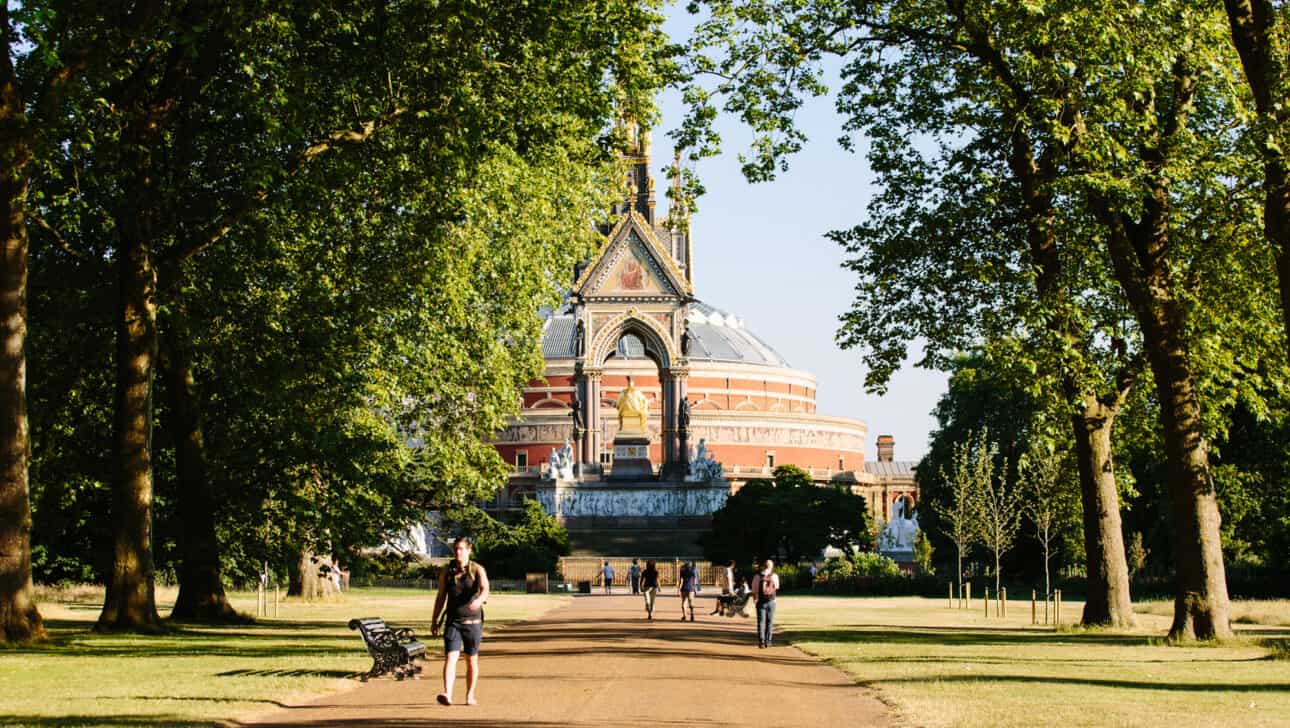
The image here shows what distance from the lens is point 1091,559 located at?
1352 inches

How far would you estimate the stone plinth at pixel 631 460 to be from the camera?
313 ft

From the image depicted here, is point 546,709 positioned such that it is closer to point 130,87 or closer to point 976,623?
point 130,87

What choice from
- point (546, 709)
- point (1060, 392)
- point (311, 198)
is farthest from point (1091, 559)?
point (546, 709)

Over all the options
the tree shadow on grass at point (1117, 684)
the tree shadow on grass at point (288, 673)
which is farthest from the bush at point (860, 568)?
the tree shadow on grass at point (288, 673)

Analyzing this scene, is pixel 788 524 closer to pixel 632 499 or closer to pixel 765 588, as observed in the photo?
pixel 632 499

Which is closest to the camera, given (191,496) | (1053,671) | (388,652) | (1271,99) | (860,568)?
(388,652)

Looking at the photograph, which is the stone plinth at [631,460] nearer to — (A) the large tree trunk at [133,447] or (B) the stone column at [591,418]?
(B) the stone column at [591,418]

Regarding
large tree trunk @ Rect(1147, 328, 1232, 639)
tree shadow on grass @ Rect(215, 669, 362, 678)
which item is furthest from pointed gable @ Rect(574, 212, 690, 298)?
tree shadow on grass @ Rect(215, 669, 362, 678)

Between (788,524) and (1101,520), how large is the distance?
43.2 meters

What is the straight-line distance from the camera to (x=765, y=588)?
95.0ft

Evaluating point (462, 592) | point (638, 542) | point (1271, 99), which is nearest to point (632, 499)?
point (638, 542)

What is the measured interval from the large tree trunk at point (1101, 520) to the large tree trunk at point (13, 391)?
2038cm

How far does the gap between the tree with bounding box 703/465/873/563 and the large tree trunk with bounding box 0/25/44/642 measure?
175ft

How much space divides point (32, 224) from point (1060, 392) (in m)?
19.7
